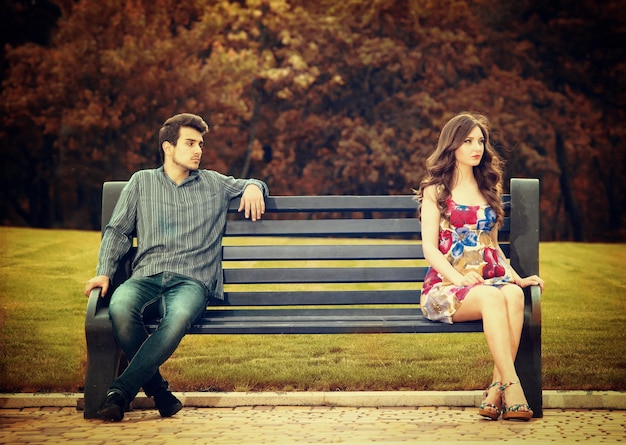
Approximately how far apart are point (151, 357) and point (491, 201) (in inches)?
75.6

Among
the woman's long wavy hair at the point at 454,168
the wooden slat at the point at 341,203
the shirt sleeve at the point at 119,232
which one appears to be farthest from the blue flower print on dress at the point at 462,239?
the shirt sleeve at the point at 119,232

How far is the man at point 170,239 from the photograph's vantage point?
14.9ft

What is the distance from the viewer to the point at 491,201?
486cm

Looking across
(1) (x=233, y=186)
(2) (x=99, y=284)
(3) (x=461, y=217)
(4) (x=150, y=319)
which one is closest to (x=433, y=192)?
(3) (x=461, y=217)

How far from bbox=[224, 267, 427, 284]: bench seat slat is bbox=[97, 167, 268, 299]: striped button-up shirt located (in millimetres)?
173

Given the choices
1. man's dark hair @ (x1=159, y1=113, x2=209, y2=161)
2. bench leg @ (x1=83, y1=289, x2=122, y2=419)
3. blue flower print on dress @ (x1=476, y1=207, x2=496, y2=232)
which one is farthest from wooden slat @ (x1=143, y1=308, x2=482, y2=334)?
man's dark hair @ (x1=159, y1=113, x2=209, y2=161)

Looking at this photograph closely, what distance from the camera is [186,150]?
16.5ft

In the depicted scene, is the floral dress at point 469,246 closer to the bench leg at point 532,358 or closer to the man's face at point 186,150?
the bench leg at point 532,358

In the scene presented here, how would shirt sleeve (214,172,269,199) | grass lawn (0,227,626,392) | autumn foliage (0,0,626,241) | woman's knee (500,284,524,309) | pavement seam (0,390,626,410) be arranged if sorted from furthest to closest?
autumn foliage (0,0,626,241) < grass lawn (0,227,626,392) < shirt sleeve (214,172,269,199) < pavement seam (0,390,626,410) < woman's knee (500,284,524,309)

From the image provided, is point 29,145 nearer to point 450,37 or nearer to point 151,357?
point 450,37

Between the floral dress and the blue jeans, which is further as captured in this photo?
the floral dress

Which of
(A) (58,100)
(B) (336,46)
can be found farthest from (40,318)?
(B) (336,46)

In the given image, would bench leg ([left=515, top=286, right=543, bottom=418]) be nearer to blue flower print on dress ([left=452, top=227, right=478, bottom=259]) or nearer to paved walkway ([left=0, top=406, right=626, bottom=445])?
paved walkway ([left=0, top=406, right=626, bottom=445])

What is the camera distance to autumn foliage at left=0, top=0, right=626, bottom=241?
78.6 ft
